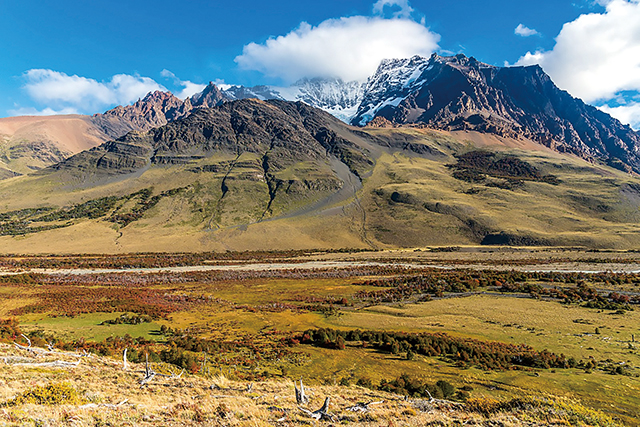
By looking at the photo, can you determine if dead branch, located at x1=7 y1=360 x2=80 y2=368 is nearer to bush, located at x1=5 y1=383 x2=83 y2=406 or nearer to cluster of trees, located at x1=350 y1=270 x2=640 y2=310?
bush, located at x1=5 y1=383 x2=83 y2=406

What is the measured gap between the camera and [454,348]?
895 inches

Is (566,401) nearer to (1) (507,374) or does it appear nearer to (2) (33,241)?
(1) (507,374)

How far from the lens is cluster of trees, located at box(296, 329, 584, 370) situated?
20266mm

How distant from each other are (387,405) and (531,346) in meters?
16.2

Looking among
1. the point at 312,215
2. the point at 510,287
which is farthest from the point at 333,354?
the point at 312,215

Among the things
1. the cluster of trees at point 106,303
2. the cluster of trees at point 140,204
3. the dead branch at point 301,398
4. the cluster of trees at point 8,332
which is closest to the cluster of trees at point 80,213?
the cluster of trees at point 140,204

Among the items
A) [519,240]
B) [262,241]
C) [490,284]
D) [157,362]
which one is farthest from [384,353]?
[519,240]

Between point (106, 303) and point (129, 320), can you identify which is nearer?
point (129, 320)

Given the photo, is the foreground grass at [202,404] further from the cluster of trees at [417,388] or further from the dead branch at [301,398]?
the cluster of trees at [417,388]

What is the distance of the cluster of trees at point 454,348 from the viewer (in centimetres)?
2027

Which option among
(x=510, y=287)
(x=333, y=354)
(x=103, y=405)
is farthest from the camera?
(x=510, y=287)

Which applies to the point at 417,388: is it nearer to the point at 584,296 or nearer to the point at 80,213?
the point at 584,296

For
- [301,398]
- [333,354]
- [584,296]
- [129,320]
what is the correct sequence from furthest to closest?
[584,296], [129,320], [333,354], [301,398]

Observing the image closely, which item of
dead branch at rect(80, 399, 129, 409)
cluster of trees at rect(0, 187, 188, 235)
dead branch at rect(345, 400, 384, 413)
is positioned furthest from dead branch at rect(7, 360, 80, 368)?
cluster of trees at rect(0, 187, 188, 235)
